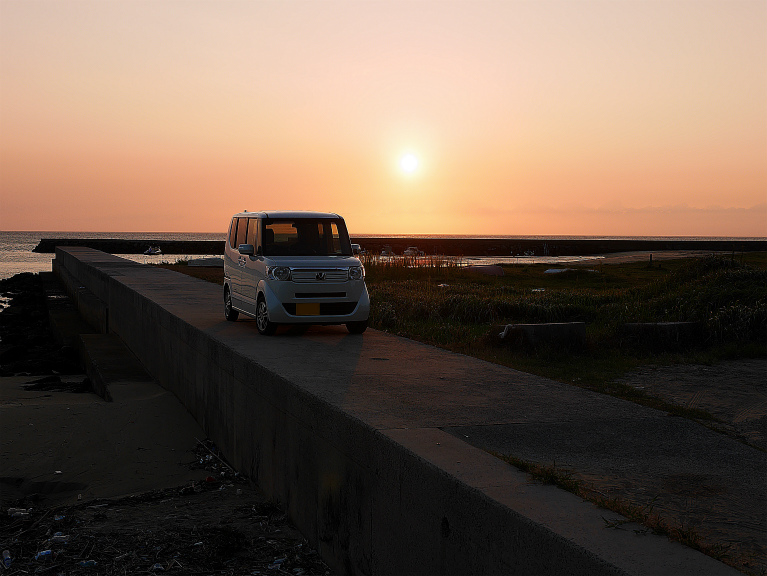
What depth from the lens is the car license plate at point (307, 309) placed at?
1125cm

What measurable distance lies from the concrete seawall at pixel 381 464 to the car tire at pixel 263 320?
0.91ft

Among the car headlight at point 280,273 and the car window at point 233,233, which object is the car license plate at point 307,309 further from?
the car window at point 233,233

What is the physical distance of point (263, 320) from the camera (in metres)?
11.4

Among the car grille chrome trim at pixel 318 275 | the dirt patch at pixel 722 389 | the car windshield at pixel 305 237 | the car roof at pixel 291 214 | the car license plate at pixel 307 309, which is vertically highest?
the car roof at pixel 291 214

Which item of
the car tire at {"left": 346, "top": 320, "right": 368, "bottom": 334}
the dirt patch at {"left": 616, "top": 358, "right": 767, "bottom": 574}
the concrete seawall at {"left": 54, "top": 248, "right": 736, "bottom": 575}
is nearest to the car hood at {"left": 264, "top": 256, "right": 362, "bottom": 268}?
the car tire at {"left": 346, "top": 320, "right": 368, "bottom": 334}

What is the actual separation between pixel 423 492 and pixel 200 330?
22.4 ft

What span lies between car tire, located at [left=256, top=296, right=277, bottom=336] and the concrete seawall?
11.0 inches

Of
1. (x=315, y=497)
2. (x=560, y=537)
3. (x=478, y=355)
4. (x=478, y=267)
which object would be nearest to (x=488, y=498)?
(x=560, y=537)

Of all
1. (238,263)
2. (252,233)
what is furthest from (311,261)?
(238,263)

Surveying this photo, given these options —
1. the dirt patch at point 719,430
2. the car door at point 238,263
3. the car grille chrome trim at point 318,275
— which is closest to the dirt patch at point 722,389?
the dirt patch at point 719,430

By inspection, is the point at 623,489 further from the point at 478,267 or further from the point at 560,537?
the point at 478,267

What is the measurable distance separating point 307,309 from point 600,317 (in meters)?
6.98

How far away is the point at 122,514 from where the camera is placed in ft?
23.3

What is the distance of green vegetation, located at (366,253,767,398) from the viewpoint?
1140 cm
